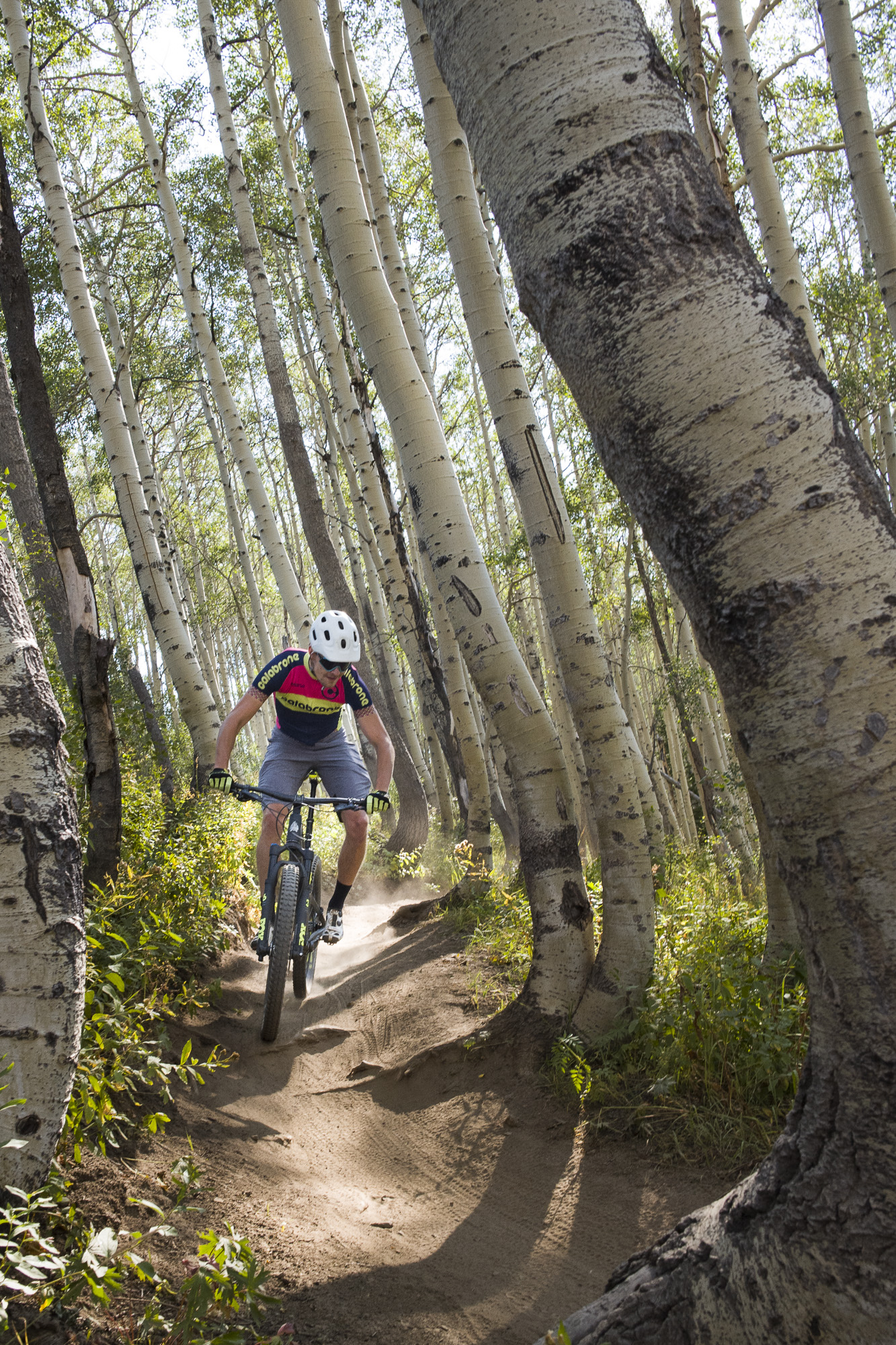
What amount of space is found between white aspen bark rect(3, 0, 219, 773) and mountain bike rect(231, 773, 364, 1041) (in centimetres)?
415

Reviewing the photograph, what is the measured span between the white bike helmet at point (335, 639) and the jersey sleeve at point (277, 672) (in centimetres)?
24

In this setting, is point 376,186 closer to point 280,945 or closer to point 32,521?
point 32,521

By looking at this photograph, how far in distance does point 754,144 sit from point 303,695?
587cm

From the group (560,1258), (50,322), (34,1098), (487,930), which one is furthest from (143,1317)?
(50,322)

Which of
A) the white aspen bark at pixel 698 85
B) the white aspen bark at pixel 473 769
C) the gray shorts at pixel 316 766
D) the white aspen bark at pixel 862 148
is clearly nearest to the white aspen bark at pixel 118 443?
the white aspen bark at pixel 473 769

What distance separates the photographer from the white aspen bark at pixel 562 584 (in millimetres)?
4133

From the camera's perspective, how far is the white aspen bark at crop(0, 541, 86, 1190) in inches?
92.6

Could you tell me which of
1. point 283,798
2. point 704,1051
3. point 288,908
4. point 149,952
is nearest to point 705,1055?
point 704,1051

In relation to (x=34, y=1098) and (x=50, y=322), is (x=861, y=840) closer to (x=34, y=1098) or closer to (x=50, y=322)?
(x=34, y=1098)

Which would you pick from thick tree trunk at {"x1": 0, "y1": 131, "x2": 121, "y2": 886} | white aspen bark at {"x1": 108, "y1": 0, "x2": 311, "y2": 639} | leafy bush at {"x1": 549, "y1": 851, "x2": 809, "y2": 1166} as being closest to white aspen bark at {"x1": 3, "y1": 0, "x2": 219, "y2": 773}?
white aspen bark at {"x1": 108, "y1": 0, "x2": 311, "y2": 639}

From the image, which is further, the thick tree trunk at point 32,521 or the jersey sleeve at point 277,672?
the thick tree trunk at point 32,521

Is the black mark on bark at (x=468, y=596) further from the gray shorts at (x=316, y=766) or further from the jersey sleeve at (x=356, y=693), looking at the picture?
the gray shorts at (x=316, y=766)

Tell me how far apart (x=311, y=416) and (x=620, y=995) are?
2409cm

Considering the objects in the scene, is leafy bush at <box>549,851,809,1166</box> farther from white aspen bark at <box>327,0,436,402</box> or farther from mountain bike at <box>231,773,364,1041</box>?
white aspen bark at <box>327,0,436,402</box>
